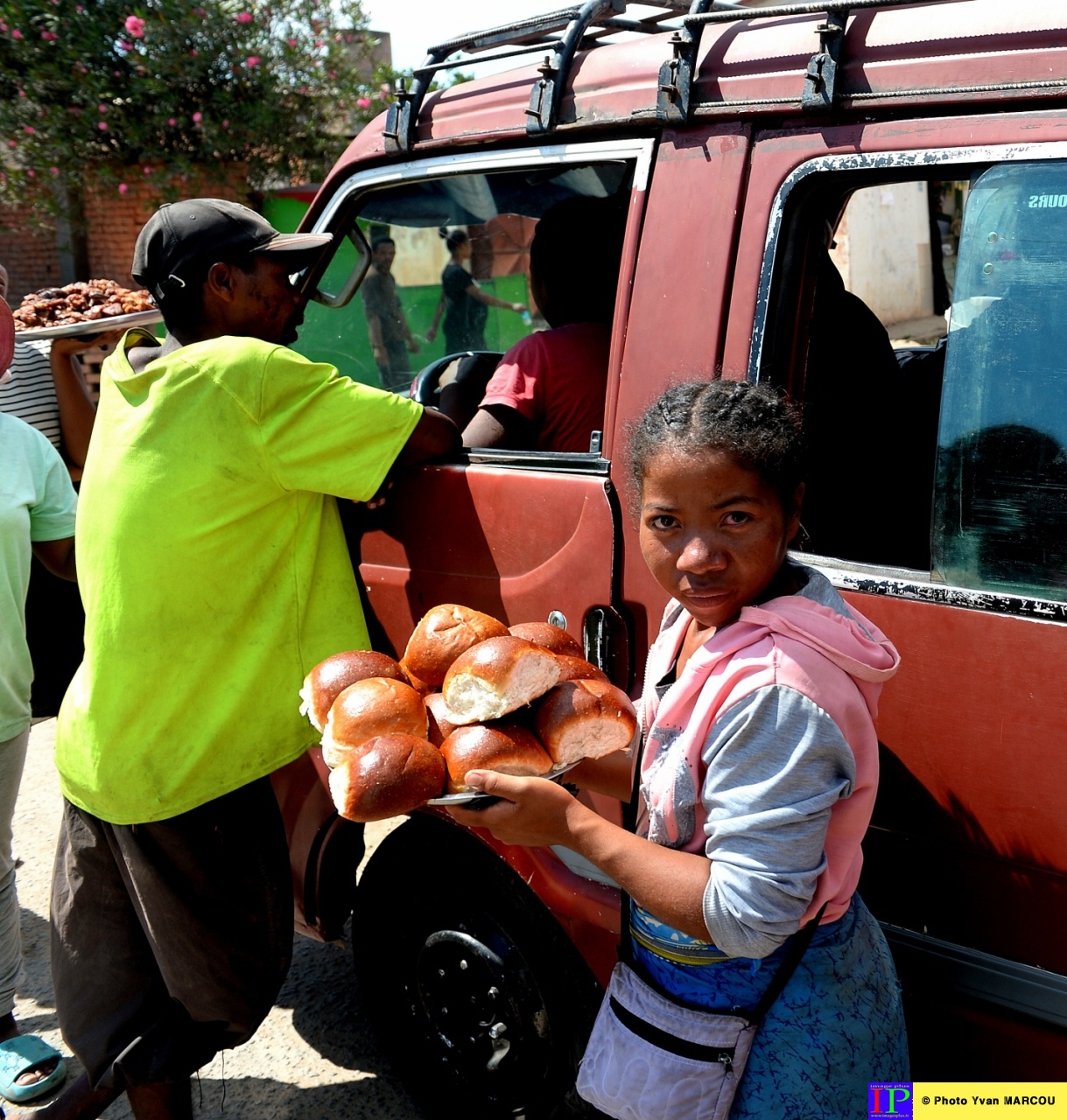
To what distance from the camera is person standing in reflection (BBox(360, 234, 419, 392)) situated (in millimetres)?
3678

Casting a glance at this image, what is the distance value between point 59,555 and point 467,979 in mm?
1657

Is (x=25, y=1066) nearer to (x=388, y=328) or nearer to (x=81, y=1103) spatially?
(x=81, y=1103)

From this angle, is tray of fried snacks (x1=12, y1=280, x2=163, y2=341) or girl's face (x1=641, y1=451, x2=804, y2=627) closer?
girl's face (x1=641, y1=451, x2=804, y2=627)

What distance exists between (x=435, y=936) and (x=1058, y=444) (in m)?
1.69

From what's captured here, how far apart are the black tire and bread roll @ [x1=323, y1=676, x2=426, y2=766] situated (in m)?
0.72

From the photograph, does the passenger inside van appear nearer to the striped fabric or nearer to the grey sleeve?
the grey sleeve

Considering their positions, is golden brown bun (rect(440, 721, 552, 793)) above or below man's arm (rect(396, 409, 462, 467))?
below

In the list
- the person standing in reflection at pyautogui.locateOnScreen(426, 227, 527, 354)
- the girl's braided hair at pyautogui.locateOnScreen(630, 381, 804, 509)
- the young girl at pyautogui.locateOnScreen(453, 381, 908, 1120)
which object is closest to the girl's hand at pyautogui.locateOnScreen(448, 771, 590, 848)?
the young girl at pyautogui.locateOnScreen(453, 381, 908, 1120)

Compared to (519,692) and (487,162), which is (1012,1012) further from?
(487,162)

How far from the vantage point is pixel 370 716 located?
5.49 feet

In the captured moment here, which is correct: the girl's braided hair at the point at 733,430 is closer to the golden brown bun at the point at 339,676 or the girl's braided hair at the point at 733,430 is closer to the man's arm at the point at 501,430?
the golden brown bun at the point at 339,676

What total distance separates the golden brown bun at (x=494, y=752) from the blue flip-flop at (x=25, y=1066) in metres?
1.97

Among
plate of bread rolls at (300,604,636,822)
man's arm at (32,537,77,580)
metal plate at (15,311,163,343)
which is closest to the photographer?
plate of bread rolls at (300,604,636,822)

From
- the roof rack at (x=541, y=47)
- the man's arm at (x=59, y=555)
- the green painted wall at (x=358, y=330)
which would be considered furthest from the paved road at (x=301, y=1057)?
the roof rack at (x=541, y=47)
